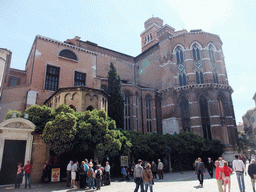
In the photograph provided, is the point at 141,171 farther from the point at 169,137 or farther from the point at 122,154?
the point at 169,137

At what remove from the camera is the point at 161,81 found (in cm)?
3362

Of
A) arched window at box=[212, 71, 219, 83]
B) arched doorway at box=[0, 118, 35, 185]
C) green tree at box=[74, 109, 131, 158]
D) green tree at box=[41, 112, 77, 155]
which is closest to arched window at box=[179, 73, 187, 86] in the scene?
arched window at box=[212, 71, 219, 83]

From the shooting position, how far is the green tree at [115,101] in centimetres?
2325

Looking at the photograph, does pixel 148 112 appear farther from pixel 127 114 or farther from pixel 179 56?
pixel 179 56

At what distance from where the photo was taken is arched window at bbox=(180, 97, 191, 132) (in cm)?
2953

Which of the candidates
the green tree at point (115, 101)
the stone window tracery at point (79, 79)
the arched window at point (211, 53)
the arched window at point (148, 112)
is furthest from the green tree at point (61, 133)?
the arched window at point (211, 53)

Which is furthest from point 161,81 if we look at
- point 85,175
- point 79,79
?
point 85,175

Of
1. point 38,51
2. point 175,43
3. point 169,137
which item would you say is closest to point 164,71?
point 175,43

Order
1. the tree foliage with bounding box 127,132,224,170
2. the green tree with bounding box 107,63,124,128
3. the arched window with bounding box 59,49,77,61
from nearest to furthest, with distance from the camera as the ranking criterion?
the tree foliage with bounding box 127,132,224,170 → the green tree with bounding box 107,63,124,128 → the arched window with bounding box 59,49,77,61

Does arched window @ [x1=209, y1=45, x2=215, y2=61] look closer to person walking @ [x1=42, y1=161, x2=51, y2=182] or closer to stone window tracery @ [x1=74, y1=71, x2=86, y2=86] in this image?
stone window tracery @ [x1=74, y1=71, x2=86, y2=86]

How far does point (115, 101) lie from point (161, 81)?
1233 centimetres

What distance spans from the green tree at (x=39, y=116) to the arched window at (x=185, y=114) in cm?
2074

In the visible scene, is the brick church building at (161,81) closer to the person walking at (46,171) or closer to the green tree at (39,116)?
the green tree at (39,116)

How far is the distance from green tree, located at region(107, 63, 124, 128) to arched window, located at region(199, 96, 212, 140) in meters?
12.7
